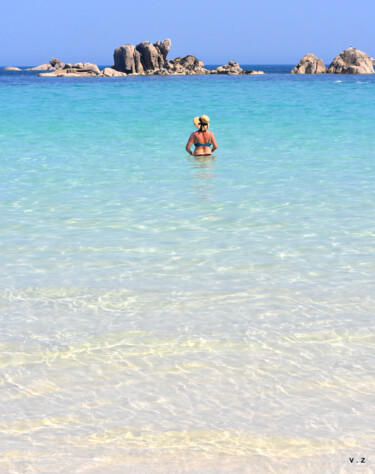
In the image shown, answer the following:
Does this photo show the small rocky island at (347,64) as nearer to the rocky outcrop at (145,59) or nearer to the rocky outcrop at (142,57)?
the rocky outcrop at (145,59)

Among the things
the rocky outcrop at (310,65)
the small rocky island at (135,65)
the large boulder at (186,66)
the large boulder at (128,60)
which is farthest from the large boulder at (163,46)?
the rocky outcrop at (310,65)

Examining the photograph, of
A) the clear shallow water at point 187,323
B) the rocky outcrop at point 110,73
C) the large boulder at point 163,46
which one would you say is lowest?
the clear shallow water at point 187,323

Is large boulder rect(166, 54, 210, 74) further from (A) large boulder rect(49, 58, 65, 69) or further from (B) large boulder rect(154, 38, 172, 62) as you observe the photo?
(A) large boulder rect(49, 58, 65, 69)

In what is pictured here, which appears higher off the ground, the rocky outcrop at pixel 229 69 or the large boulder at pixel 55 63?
the large boulder at pixel 55 63

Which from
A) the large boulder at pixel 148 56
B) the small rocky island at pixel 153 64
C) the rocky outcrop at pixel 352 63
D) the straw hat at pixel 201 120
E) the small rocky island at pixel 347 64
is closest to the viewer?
the straw hat at pixel 201 120

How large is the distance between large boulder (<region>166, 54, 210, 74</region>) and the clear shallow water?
143122mm

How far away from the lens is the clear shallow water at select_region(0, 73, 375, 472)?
4.22 meters

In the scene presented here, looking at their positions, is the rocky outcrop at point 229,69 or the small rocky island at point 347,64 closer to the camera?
the small rocky island at point 347,64

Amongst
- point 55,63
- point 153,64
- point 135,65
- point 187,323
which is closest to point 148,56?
point 153,64

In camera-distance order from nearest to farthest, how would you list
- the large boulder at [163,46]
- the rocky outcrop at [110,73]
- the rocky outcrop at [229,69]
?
the rocky outcrop at [110,73]
the large boulder at [163,46]
the rocky outcrop at [229,69]

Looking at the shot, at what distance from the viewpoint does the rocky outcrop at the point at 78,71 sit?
132 meters

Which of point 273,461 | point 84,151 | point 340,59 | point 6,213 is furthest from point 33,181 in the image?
point 340,59

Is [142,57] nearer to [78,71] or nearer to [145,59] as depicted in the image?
[145,59]

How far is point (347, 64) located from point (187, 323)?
148393 mm
